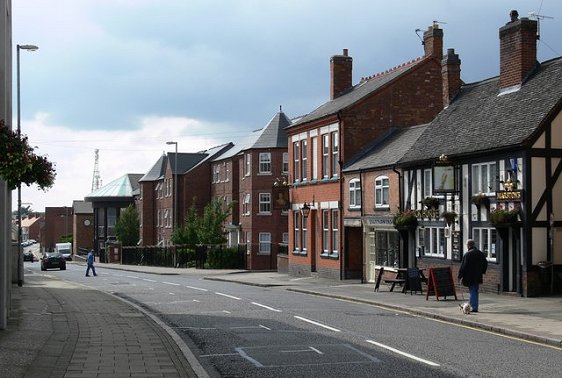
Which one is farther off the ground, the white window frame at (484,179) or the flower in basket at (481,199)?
the white window frame at (484,179)

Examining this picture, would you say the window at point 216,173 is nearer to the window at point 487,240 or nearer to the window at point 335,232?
the window at point 335,232

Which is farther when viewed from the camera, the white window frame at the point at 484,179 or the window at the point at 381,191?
the window at the point at 381,191

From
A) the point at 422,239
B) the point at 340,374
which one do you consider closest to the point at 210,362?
the point at 340,374

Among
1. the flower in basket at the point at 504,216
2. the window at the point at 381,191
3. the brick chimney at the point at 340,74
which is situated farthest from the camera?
the brick chimney at the point at 340,74

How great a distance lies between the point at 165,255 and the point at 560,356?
5933cm

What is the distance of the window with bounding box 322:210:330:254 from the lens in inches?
1535

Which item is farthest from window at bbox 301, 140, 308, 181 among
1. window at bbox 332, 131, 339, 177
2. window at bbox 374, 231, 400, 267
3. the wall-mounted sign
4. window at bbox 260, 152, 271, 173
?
the wall-mounted sign

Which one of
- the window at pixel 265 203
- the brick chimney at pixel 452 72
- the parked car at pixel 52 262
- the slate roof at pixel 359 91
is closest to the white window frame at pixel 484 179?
the brick chimney at pixel 452 72

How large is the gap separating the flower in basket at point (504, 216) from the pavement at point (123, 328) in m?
2.31

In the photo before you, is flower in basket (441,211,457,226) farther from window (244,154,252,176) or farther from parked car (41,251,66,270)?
parked car (41,251,66,270)

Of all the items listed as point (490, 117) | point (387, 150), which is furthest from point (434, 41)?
point (490, 117)

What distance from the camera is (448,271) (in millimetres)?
24297

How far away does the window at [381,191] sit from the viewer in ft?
109

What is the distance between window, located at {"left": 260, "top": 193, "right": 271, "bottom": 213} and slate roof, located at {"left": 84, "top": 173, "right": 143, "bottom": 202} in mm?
43982
